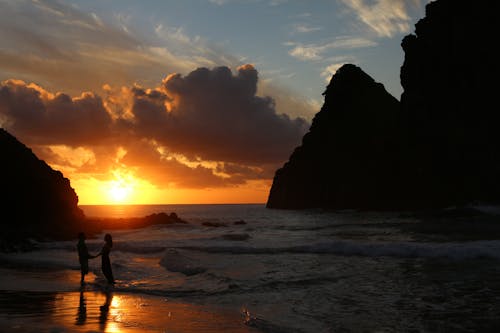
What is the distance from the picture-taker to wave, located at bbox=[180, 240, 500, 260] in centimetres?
2074

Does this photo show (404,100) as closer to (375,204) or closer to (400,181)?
(400,181)

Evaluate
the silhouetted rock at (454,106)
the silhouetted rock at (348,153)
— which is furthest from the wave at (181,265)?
the silhouetted rock at (348,153)

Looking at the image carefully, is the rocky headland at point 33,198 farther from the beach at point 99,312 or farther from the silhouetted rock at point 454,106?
the silhouetted rock at point 454,106

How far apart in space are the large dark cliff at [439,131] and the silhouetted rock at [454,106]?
0.53ft

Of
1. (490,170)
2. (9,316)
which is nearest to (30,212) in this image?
(9,316)

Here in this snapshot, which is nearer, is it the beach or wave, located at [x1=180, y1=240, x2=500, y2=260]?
the beach

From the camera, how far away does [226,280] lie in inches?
642

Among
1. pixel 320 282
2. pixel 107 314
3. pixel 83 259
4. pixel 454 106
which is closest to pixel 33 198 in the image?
pixel 83 259

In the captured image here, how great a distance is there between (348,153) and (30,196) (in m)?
94.4

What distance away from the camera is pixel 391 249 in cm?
2319

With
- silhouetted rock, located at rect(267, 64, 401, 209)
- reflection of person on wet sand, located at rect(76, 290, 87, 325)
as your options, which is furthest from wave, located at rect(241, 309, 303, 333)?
silhouetted rock, located at rect(267, 64, 401, 209)

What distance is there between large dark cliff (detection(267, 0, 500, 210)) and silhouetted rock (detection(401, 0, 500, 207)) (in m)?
0.16

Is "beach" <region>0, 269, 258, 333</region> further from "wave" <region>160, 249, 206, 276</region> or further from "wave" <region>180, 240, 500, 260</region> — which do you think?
"wave" <region>180, 240, 500, 260</region>

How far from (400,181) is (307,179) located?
127 ft
